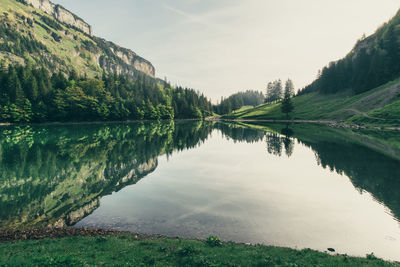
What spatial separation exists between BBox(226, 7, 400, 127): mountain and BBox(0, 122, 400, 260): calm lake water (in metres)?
69.7

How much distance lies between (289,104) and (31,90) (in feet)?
537

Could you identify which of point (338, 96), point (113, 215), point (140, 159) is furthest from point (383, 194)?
point (338, 96)

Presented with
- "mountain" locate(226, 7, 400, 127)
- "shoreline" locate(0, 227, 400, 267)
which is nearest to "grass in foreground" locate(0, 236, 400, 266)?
"shoreline" locate(0, 227, 400, 267)

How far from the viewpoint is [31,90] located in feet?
444

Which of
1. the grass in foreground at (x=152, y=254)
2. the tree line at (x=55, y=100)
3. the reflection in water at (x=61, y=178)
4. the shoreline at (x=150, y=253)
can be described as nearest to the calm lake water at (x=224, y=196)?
the reflection in water at (x=61, y=178)

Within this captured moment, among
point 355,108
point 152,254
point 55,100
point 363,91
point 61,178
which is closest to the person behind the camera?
point 152,254

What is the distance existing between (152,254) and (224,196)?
14007mm

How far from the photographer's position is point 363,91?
137125mm

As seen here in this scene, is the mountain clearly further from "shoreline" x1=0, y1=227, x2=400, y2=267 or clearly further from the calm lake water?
"shoreline" x1=0, y1=227, x2=400, y2=267

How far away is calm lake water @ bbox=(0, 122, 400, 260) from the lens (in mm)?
17453

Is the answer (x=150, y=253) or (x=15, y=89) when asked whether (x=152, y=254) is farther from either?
(x=15, y=89)

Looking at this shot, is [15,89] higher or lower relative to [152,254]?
higher

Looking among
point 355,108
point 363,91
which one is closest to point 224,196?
point 355,108

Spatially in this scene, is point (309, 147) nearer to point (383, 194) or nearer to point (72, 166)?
→ point (383, 194)
